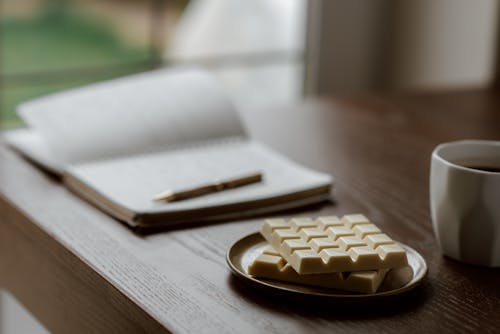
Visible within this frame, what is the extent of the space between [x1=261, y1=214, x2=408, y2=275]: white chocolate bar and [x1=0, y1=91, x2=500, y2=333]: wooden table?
3 cm

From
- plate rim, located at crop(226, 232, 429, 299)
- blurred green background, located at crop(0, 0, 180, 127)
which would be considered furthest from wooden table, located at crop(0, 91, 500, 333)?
blurred green background, located at crop(0, 0, 180, 127)

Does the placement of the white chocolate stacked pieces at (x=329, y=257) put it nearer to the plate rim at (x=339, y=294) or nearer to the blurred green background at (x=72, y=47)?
the plate rim at (x=339, y=294)

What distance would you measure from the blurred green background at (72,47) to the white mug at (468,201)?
2.63ft

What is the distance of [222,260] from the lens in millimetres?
872

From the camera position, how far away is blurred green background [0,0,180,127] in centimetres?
249

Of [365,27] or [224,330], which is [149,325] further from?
[365,27]

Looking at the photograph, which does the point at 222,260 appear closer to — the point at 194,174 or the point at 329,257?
the point at 329,257

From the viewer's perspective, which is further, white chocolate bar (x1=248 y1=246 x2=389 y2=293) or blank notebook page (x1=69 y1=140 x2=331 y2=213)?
blank notebook page (x1=69 y1=140 x2=331 y2=213)

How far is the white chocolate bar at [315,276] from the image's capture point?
2.51ft

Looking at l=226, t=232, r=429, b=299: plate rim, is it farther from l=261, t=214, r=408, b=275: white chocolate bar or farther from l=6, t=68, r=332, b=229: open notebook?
l=6, t=68, r=332, b=229: open notebook

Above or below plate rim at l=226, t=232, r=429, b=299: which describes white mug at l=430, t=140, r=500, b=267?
above

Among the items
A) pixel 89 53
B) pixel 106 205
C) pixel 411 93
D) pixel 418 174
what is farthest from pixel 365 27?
pixel 106 205

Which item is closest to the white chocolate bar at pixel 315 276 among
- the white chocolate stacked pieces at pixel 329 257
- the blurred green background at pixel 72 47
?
the white chocolate stacked pieces at pixel 329 257

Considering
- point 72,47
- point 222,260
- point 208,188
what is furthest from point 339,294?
point 72,47
